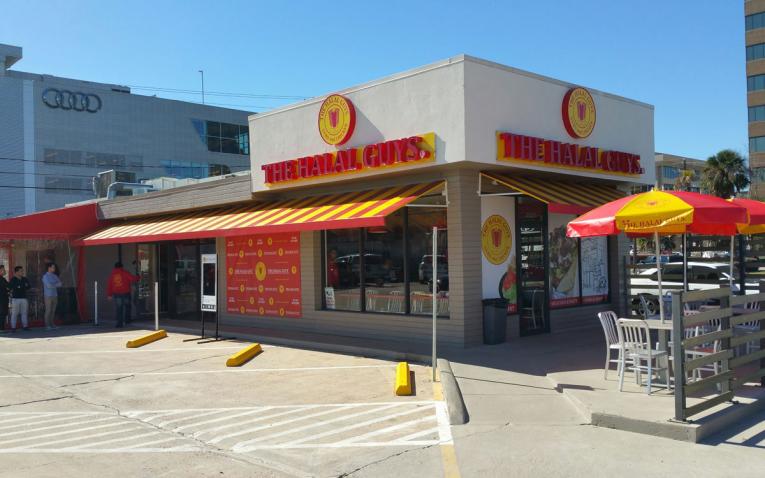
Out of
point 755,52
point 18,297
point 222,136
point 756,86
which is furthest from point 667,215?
point 222,136

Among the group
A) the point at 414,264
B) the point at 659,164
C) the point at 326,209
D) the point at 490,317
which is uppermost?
the point at 659,164

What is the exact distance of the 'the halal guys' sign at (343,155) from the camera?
38.7 ft

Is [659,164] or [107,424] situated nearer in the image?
[107,424]

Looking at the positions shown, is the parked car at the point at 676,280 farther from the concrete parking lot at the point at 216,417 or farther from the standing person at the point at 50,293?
the standing person at the point at 50,293

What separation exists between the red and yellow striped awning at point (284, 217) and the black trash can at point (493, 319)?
2.48 meters

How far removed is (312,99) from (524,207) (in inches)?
210

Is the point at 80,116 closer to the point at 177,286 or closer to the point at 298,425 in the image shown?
the point at 177,286

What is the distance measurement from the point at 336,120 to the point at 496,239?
4.29 m

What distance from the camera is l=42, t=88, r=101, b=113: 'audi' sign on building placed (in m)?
55.7

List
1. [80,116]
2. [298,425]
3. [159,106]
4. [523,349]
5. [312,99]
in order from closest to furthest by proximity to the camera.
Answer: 1. [298,425]
2. [523,349]
3. [312,99]
4. [80,116]
5. [159,106]

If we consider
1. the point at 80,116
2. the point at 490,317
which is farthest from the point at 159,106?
the point at 490,317

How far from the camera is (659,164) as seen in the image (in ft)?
254

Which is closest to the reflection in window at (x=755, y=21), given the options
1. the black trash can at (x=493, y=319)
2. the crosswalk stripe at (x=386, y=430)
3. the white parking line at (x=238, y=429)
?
the black trash can at (x=493, y=319)

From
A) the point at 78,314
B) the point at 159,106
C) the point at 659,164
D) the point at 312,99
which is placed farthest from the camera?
the point at 659,164
